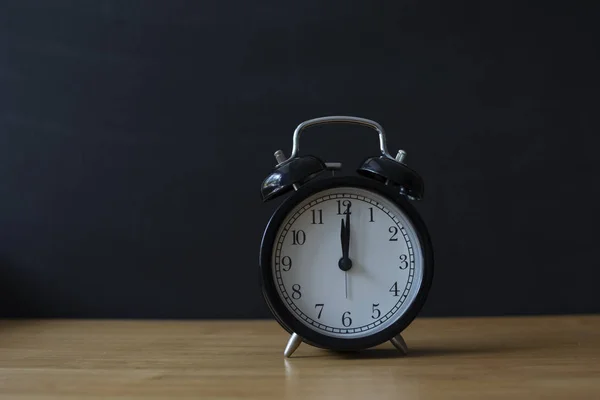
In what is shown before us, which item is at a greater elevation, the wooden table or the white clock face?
the white clock face

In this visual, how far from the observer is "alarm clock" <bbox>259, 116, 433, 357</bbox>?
1.15 m

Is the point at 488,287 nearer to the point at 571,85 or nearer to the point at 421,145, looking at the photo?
the point at 421,145

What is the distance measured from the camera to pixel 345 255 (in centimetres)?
118

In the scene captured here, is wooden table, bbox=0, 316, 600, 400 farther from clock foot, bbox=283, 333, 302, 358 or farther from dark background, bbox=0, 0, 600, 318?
dark background, bbox=0, 0, 600, 318

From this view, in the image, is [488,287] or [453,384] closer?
[453,384]

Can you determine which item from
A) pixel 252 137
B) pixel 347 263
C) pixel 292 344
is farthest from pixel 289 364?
pixel 252 137

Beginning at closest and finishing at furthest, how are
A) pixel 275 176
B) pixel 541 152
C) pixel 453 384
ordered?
pixel 453 384, pixel 275 176, pixel 541 152

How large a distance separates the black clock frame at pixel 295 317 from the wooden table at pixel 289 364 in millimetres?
31

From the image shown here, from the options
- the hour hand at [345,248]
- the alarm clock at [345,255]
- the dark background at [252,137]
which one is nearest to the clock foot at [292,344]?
the alarm clock at [345,255]

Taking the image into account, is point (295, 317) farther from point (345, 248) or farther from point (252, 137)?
point (252, 137)

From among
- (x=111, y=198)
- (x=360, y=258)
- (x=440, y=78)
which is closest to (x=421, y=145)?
(x=440, y=78)

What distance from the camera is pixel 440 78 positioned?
66.8 inches

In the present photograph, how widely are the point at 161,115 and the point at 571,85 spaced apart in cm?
95

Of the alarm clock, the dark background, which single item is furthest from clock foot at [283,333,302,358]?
the dark background
